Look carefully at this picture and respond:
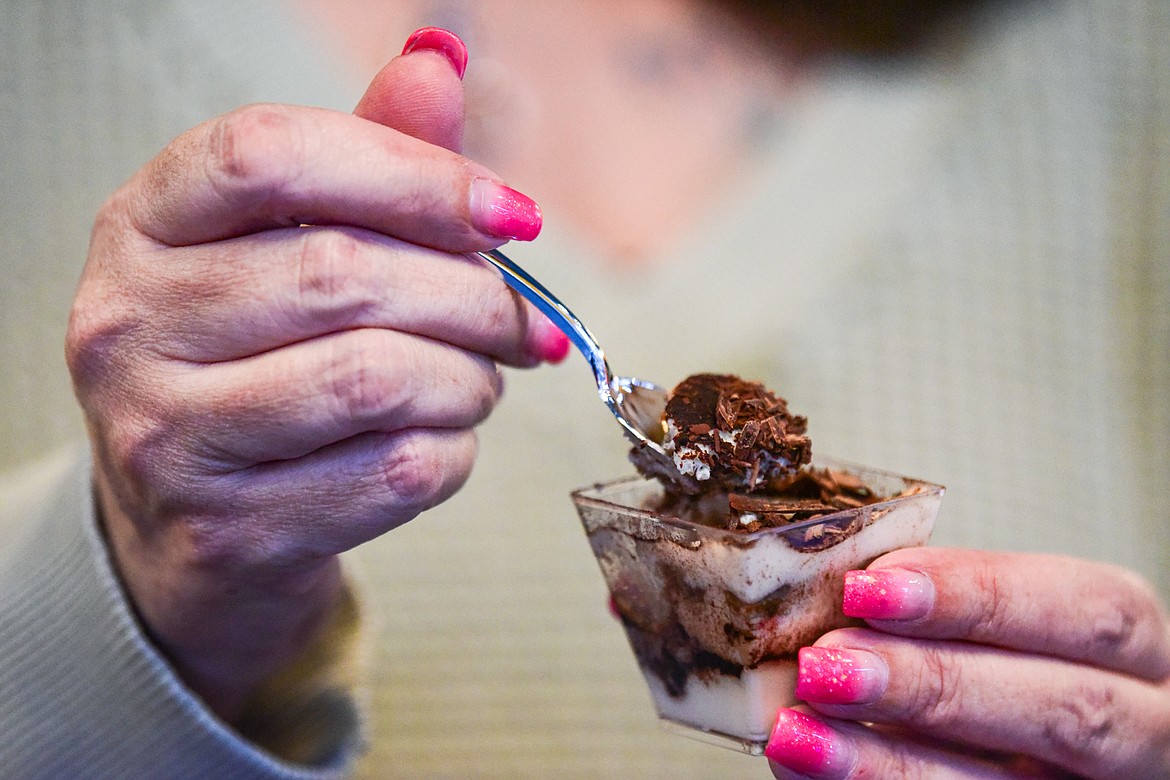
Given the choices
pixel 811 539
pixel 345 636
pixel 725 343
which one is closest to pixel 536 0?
pixel 725 343

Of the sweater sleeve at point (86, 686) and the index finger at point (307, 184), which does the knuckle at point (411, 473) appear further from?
the sweater sleeve at point (86, 686)

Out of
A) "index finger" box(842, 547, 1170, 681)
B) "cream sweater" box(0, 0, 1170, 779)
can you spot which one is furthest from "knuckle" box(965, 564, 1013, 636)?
"cream sweater" box(0, 0, 1170, 779)

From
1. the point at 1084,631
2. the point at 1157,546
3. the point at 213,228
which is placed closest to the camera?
the point at 213,228

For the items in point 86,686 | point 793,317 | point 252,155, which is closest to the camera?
point 252,155

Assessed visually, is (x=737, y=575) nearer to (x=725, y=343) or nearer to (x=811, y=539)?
(x=811, y=539)

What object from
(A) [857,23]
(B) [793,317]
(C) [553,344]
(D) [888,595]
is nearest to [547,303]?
(C) [553,344]

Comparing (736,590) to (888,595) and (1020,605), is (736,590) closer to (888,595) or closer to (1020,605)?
(888,595)
